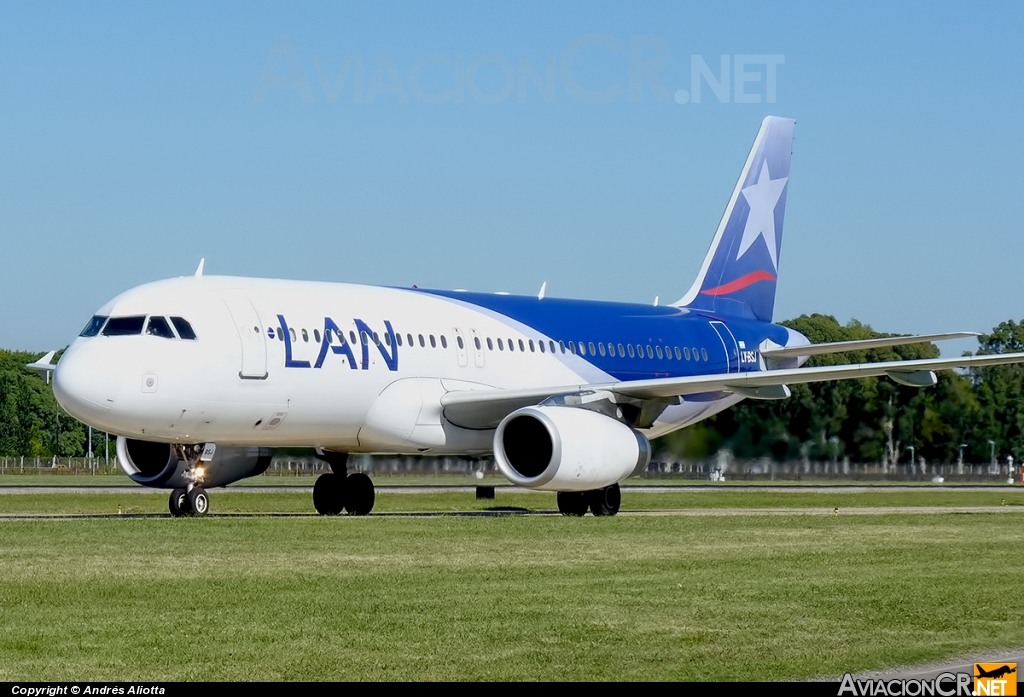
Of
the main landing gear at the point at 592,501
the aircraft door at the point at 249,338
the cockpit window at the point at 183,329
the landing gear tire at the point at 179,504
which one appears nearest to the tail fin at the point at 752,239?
the main landing gear at the point at 592,501

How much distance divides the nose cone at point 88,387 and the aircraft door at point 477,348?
7.68 m

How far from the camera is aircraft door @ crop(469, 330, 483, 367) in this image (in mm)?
28672

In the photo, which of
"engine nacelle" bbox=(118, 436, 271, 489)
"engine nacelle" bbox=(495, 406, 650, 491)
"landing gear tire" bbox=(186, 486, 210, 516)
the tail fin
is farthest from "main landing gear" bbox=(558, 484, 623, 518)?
the tail fin

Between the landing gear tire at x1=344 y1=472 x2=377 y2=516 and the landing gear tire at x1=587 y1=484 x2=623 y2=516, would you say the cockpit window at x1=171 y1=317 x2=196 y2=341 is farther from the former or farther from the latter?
the landing gear tire at x1=587 y1=484 x2=623 y2=516

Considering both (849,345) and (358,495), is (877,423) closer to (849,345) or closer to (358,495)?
(849,345)

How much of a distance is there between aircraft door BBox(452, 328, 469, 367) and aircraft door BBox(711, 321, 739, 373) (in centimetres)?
841

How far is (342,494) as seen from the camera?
28359mm

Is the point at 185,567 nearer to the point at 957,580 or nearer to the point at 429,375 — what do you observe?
the point at 957,580

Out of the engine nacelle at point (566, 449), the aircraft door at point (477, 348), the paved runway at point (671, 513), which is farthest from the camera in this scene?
the aircraft door at point (477, 348)

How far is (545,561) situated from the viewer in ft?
57.6

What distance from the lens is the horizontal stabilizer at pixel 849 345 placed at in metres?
29.6

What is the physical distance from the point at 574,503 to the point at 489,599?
46.5 ft

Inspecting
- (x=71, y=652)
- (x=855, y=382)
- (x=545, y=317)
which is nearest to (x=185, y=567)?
(x=71, y=652)

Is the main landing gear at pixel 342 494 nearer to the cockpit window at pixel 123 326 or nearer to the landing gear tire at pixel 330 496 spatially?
the landing gear tire at pixel 330 496
